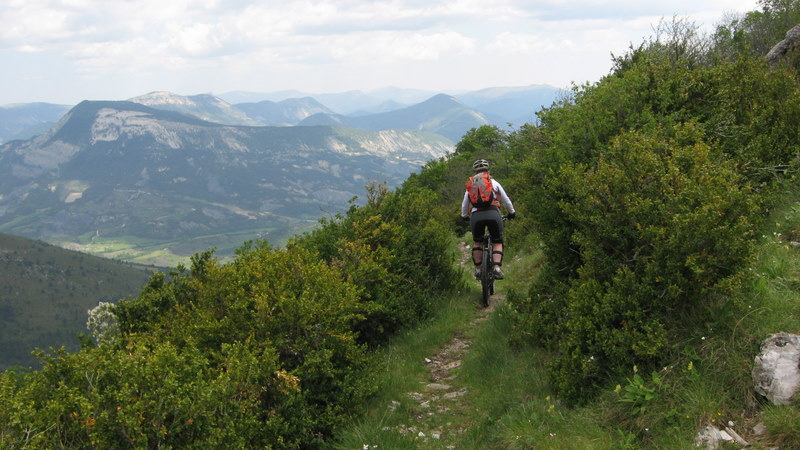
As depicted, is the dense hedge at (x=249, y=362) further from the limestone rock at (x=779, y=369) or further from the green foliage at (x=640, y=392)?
the limestone rock at (x=779, y=369)

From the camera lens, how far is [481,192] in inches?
395

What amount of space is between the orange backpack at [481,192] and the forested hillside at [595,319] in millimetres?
1016

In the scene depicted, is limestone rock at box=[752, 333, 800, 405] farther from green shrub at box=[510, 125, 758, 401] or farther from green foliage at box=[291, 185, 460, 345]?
green foliage at box=[291, 185, 460, 345]

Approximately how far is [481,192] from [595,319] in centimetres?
508

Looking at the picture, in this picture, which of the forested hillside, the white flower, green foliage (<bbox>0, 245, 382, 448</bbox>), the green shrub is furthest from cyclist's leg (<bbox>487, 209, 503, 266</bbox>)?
the white flower

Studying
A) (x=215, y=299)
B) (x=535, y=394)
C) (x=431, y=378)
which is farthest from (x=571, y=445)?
(x=215, y=299)

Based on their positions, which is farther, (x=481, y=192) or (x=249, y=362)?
(x=481, y=192)

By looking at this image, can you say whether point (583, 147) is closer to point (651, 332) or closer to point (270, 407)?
point (651, 332)

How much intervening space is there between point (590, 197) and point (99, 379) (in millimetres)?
6004

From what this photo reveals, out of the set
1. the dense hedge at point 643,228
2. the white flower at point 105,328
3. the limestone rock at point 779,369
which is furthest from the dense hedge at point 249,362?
the limestone rock at point 779,369

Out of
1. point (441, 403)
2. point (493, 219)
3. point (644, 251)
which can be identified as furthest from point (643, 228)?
point (493, 219)

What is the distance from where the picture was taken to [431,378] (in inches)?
318

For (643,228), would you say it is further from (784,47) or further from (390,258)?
(784,47)

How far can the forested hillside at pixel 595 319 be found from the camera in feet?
15.5
